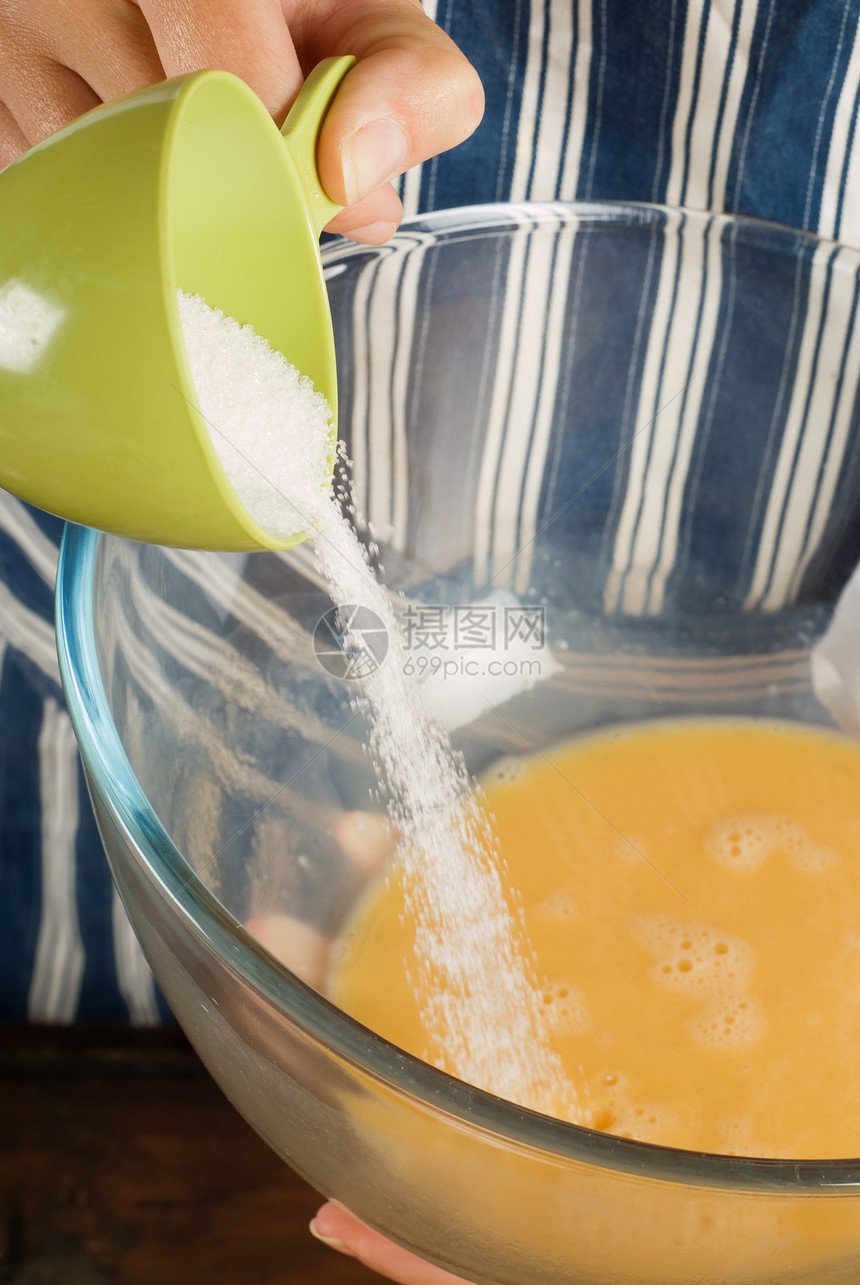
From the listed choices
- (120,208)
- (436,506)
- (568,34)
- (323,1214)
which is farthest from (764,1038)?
(568,34)

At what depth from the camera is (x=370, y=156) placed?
0.44m

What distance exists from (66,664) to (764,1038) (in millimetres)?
363

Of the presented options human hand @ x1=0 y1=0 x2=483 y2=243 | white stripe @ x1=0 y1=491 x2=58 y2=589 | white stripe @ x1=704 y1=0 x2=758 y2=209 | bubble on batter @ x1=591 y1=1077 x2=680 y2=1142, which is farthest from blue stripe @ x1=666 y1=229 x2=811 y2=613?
white stripe @ x1=0 y1=491 x2=58 y2=589

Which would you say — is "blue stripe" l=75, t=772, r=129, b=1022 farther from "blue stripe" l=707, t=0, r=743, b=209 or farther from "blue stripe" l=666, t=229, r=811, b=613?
"blue stripe" l=707, t=0, r=743, b=209

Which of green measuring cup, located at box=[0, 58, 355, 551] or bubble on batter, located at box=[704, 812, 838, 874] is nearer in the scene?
green measuring cup, located at box=[0, 58, 355, 551]

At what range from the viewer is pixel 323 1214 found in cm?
55

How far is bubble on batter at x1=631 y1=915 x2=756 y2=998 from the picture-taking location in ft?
1.85

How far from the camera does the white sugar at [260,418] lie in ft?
1.40

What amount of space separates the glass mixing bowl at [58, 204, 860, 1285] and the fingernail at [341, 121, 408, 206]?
11 centimetres

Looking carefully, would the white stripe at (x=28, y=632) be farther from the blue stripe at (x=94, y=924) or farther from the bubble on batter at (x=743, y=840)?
the bubble on batter at (x=743, y=840)

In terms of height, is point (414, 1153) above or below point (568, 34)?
below

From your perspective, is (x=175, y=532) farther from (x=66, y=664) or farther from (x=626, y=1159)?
(x=626, y=1159)

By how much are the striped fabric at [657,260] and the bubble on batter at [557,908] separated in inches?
7.7

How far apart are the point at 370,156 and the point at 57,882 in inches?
26.9
